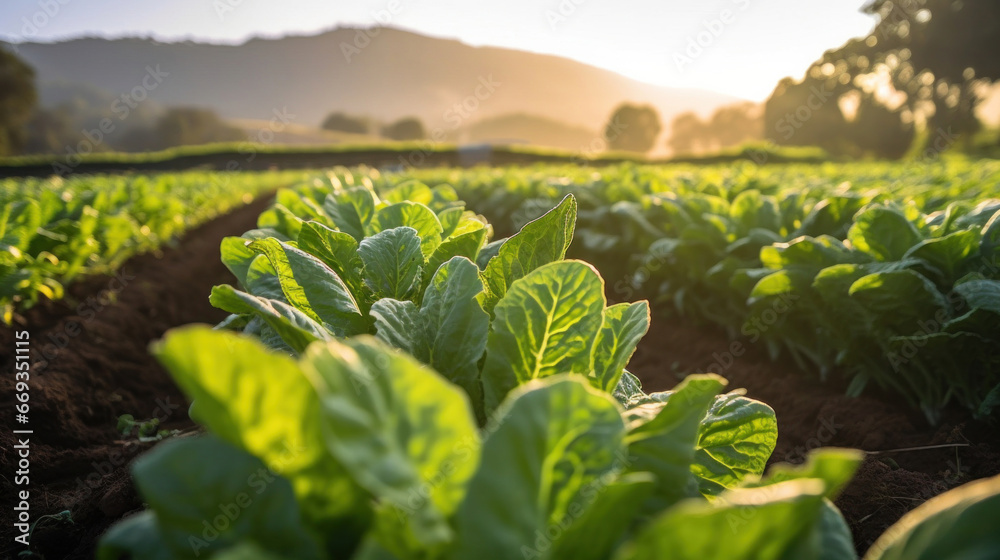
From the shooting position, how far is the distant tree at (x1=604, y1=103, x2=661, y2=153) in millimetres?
78312

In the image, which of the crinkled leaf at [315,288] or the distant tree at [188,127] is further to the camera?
the distant tree at [188,127]

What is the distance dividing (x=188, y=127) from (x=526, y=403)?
105 meters

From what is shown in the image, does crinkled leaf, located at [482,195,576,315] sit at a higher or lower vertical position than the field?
higher

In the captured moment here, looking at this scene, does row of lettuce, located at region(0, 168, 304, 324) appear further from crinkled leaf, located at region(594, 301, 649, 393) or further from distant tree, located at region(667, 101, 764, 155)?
distant tree, located at region(667, 101, 764, 155)

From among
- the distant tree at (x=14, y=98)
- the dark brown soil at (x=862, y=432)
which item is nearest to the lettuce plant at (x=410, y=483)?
the dark brown soil at (x=862, y=432)

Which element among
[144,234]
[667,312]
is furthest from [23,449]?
[144,234]

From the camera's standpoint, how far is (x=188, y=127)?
89.9m

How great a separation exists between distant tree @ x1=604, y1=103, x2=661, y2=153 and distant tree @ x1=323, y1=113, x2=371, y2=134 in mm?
47863

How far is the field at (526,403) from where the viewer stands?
1.93 feet

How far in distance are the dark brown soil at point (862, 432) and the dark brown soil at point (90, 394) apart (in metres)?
2.40

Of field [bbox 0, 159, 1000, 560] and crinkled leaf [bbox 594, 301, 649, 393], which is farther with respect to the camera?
crinkled leaf [bbox 594, 301, 649, 393]

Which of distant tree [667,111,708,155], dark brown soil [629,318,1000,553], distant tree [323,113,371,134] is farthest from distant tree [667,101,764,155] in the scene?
dark brown soil [629,318,1000,553]

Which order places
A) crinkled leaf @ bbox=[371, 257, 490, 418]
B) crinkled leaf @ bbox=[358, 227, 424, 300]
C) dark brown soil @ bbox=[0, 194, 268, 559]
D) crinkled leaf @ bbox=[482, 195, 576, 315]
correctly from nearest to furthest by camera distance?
crinkled leaf @ bbox=[371, 257, 490, 418], crinkled leaf @ bbox=[482, 195, 576, 315], crinkled leaf @ bbox=[358, 227, 424, 300], dark brown soil @ bbox=[0, 194, 268, 559]

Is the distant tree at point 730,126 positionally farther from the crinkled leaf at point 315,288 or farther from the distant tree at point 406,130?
the crinkled leaf at point 315,288
